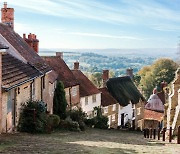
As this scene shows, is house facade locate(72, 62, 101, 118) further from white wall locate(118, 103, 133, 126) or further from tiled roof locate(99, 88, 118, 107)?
white wall locate(118, 103, 133, 126)

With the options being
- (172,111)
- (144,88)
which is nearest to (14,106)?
(172,111)

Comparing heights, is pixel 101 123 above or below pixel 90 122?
below

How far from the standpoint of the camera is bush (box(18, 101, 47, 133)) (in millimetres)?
20844

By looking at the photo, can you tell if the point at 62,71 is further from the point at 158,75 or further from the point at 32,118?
the point at 158,75

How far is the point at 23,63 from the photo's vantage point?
25.1 metres

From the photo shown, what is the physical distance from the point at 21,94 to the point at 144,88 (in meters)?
77.0

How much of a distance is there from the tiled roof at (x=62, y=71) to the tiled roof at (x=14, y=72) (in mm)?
13368

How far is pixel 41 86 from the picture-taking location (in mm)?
27469

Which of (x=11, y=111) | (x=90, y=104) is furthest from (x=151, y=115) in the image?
(x=11, y=111)

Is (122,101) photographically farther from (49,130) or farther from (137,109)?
(49,130)

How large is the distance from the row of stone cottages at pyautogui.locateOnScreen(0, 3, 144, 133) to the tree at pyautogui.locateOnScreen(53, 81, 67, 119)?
683 mm

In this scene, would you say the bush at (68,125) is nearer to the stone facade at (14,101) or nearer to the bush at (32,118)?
the stone facade at (14,101)

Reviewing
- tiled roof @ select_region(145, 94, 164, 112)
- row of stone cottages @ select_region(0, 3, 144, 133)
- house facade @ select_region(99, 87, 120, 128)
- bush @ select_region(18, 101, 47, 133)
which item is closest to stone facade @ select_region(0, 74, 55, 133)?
row of stone cottages @ select_region(0, 3, 144, 133)

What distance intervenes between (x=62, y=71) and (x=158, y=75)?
57.1 meters
